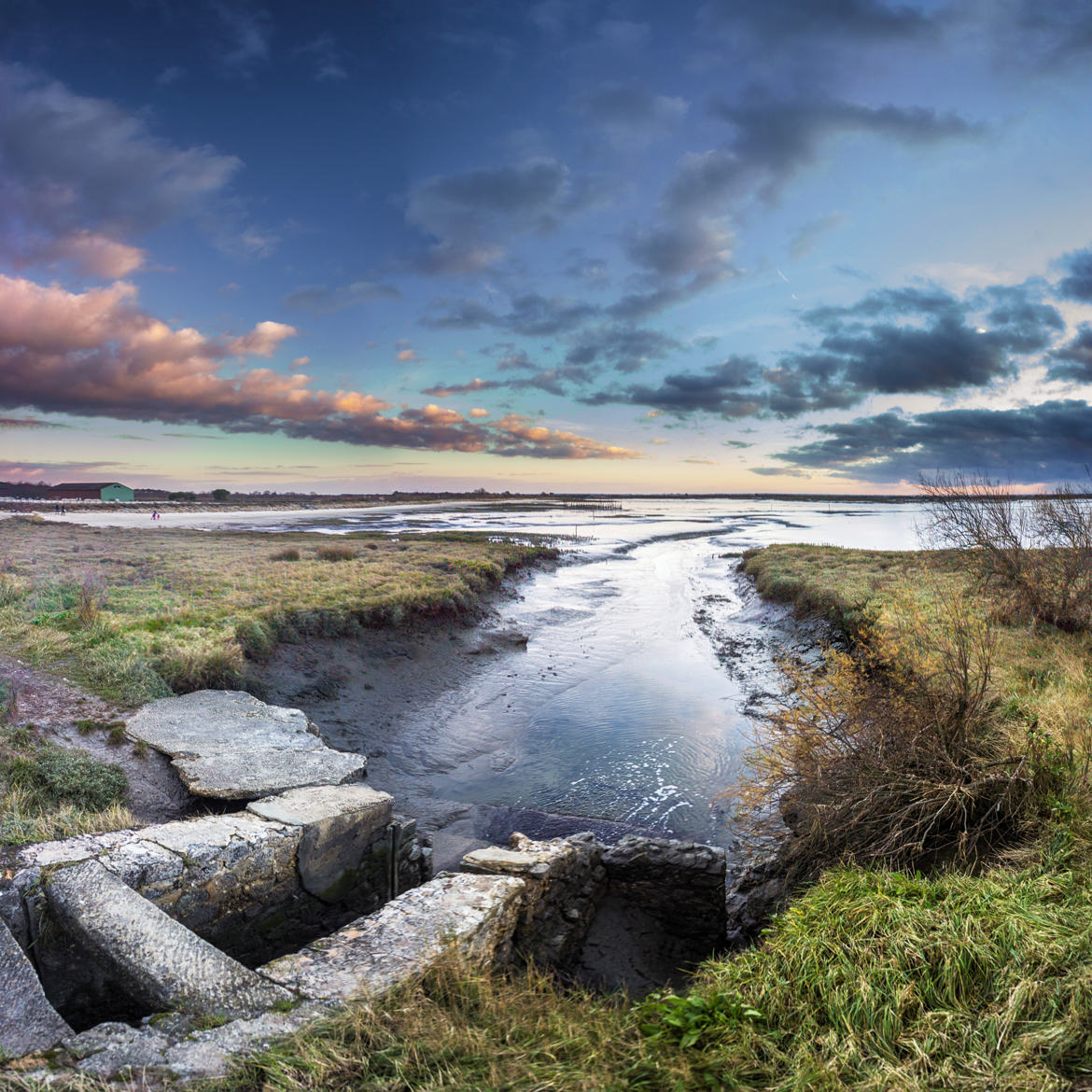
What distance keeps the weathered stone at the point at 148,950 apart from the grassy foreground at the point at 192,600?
18.3 ft

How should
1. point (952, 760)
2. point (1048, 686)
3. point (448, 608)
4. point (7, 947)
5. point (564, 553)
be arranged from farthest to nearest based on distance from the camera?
1. point (564, 553)
2. point (448, 608)
3. point (1048, 686)
4. point (952, 760)
5. point (7, 947)

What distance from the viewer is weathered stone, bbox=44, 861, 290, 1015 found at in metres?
3.96

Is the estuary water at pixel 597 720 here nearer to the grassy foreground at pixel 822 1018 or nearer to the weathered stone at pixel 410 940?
the weathered stone at pixel 410 940

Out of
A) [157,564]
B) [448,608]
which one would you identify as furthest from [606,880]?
[157,564]

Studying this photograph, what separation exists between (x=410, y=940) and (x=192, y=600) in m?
14.4

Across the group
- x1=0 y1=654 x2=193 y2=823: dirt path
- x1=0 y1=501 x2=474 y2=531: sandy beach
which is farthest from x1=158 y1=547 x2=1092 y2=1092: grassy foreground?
x1=0 y1=501 x2=474 y2=531: sandy beach

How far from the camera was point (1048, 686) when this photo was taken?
8477 millimetres

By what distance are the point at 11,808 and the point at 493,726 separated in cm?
796

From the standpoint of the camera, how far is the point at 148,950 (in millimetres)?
4320

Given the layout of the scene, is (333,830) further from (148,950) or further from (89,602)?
(89,602)

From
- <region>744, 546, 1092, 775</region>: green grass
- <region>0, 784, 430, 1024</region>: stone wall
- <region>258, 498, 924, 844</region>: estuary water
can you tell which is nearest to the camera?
<region>0, 784, 430, 1024</region>: stone wall

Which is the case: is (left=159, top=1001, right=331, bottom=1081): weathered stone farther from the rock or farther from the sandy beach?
the sandy beach

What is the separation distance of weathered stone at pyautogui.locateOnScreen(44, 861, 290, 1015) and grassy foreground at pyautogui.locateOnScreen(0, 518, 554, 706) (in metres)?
5.58

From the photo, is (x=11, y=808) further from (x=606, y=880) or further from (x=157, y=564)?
(x=157, y=564)
